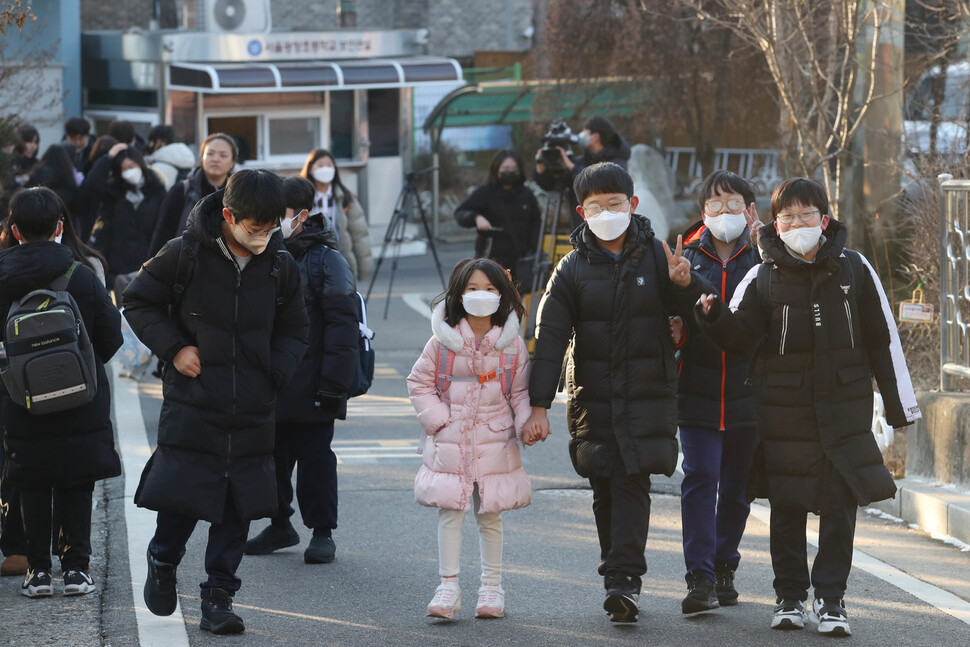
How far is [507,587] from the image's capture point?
605 cm

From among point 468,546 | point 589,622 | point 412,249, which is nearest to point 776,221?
point 589,622

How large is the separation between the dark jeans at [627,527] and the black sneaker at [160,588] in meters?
1.63

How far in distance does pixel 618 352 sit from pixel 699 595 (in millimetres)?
1016

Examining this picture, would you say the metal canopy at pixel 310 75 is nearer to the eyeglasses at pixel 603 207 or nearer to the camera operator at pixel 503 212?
the camera operator at pixel 503 212

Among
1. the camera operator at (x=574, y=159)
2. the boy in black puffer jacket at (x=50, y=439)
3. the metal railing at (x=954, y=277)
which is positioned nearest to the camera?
the boy in black puffer jacket at (x=50, y=439)

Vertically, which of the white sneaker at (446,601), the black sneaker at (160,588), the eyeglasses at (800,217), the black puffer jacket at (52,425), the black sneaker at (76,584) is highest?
the eyeglasses at (800,217)

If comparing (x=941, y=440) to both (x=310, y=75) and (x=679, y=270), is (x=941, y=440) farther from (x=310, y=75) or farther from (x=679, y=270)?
(x=310, y=75)

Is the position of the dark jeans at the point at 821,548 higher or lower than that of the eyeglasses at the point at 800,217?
lower

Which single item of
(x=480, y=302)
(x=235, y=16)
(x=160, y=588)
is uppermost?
(x=235, y=16)

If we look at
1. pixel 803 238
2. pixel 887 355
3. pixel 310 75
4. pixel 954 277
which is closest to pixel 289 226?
pixel 803 238

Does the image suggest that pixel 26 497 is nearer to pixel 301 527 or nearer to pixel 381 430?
pixel 301 527

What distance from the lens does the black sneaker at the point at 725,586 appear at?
19.0 ft

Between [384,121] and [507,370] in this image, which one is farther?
[384,121]

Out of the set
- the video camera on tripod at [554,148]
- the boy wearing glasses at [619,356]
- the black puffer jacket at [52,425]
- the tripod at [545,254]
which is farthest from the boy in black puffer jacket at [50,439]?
the tripod at [545,254]
